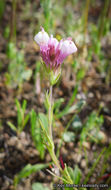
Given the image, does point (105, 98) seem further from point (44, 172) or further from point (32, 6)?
point (32, 6)

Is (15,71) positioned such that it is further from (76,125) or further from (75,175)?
(75,175)

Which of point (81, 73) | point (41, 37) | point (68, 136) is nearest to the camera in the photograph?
point (41, 37)

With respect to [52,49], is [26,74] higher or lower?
higher

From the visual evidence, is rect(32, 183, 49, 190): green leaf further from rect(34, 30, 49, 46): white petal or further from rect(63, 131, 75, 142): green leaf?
rect(34, 30, 49, 46): white petal

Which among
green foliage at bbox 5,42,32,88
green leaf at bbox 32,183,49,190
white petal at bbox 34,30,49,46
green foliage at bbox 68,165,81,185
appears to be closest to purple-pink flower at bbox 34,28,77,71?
white petal at bbox 34,30,49,46

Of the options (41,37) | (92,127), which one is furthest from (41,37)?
(92,127)

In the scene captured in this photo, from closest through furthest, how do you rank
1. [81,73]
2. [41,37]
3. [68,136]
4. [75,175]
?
[41,37] → [75,175] → [68,136] → [81,73]
